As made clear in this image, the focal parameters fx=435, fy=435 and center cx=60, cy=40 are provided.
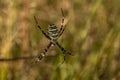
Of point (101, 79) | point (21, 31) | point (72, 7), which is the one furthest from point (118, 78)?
point (72, 7)

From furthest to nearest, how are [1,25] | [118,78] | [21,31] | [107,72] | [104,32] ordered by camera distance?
[104,32]
[1,25]
[21,31]
[107,72]
[118,78]

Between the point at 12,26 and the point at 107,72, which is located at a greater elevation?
the point at 12,26

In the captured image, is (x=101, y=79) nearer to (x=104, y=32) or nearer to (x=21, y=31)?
(x=21, y=31)

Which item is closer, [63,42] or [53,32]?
[53,32]

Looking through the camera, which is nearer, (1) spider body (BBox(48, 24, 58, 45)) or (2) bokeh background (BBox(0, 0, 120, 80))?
(1) spider body (BBox(48, 24, 58, 45))

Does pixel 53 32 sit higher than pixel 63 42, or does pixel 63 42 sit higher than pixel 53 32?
pixel 53 32

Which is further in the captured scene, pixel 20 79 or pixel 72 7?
pixel 72 7

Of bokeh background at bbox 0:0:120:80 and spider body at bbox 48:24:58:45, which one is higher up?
spider body at bbox 48:24:58:45

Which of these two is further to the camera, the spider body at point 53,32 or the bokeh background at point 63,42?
the bokeh background at point 63,42
